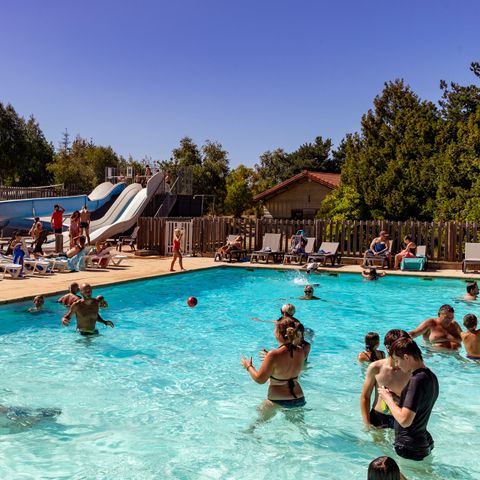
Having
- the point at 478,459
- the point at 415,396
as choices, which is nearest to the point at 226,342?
the point at 478,459

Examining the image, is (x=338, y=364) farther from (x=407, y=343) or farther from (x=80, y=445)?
(x=407, y=343)

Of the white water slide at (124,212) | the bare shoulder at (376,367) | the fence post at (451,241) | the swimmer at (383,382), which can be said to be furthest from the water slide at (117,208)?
the bare shoulder at (376,367)

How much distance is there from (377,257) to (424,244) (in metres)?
2.38

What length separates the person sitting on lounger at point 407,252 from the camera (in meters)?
18.7

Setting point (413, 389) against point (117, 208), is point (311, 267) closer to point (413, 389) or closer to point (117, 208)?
point (117, 208)

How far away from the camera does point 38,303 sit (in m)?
11.1

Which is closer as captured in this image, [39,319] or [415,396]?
[415,396]

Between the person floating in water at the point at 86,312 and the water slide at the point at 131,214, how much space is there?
12.5 metres

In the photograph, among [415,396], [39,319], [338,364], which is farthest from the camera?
[39,319]

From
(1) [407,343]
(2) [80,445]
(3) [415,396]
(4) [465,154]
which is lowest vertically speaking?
(2) [80,445]

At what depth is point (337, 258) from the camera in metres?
20.5

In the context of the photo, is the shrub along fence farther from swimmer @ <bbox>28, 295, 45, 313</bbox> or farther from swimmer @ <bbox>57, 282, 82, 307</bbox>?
swimmer @ <bbox>57, 282, 82, 307</bbox>

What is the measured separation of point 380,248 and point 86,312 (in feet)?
40.7

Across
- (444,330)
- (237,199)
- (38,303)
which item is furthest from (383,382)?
(237,199)
